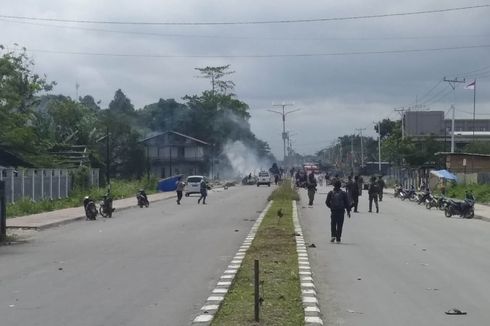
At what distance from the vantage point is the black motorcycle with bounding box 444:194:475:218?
3350 centimetres

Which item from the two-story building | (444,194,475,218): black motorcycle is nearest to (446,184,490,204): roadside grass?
(444,194,475,218): black motorcycle

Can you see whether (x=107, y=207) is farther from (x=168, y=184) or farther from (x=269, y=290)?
(x=168, y=184)

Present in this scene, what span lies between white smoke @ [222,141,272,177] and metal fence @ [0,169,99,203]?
70.5 metres

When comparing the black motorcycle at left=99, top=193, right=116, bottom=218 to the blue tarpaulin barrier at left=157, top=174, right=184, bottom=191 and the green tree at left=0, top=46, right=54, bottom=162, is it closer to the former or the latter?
the green tree at left=0, top=46, right=54, bottom=162

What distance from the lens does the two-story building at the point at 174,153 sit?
10031 cm

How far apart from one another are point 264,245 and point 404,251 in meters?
3.27

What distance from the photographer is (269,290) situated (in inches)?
466

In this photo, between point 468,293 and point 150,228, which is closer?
point 468,293

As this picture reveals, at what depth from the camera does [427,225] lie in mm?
28109

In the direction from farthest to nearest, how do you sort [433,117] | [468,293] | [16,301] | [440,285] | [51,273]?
[433,117] < [51,273] < [440,285] < [468,293] < [16,301]

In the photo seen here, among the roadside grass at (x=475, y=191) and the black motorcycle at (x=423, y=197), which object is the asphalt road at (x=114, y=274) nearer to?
the black motorcycle at (x=423, y=197)

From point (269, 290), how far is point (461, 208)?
2343 cm

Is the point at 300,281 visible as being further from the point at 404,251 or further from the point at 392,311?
the point at 404,251

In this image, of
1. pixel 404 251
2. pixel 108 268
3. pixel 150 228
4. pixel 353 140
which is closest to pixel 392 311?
pixel 108 268
